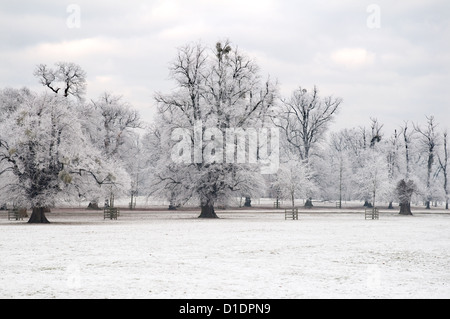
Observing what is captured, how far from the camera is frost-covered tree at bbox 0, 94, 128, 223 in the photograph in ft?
116

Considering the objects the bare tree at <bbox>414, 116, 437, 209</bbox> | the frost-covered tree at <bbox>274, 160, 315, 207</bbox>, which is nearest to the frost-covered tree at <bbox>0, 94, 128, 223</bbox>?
the frost-covered tree at <bbox>274, 160, 315, 207</bbox>

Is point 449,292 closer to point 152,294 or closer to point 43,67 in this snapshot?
point 152,294

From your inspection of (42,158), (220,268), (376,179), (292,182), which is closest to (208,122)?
(42,158)

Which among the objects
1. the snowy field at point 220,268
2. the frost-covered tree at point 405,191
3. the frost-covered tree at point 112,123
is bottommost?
the snowy field at point 220,268

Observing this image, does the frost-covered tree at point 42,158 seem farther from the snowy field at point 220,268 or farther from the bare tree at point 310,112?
the bare tree at point 310,112

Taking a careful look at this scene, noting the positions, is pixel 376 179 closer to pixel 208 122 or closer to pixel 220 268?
pixel 208 122

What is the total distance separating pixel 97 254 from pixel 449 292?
12066mm

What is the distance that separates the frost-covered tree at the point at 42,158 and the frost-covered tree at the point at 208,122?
9.58m

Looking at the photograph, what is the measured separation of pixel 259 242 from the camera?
23.6 m

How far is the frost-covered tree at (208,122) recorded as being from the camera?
1726 inches

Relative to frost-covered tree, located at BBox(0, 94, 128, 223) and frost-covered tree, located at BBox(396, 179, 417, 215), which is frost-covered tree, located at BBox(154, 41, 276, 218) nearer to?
frost-covered tree, located at BBox(0, 94, 128, 223)

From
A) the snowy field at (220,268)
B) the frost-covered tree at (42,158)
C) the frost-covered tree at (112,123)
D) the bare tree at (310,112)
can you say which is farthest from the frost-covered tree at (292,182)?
the snowy field at (220,268)
